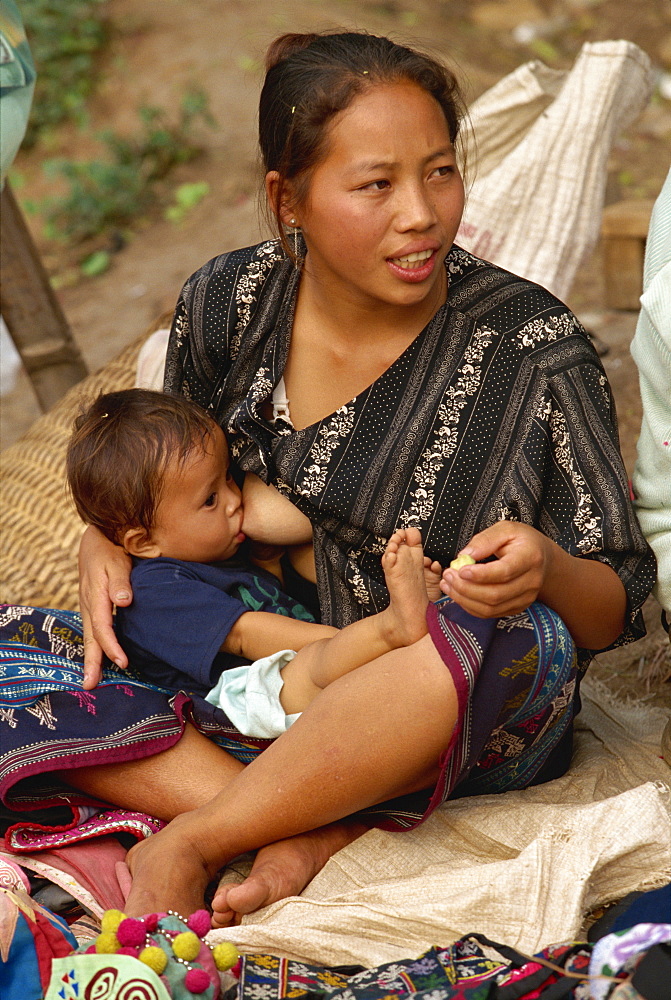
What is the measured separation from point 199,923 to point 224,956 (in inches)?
2.9

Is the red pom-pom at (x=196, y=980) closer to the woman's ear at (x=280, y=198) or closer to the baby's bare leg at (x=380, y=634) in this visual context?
the baby's bare leg at (x=380, y=634)

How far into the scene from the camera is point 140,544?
7.07 ft

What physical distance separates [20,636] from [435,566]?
89 cm

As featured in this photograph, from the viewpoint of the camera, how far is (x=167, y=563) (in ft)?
6.88

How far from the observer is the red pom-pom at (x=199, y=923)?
5.17ft

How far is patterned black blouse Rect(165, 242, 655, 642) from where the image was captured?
1.83m

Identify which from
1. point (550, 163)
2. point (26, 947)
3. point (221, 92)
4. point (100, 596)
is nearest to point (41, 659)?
point (100, 596)

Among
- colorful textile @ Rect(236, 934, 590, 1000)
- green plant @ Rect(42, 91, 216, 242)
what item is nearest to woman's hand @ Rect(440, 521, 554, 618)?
colorful textile @ Rect(236, 934, 590, 1000)

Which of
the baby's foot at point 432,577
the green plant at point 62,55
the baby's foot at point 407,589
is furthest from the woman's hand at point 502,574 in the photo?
the green plant at point 62,55

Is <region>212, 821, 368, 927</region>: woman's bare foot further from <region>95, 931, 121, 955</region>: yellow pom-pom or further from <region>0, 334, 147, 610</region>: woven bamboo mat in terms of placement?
<region>0, 334, 147, 610</region>: woven bamboo mat

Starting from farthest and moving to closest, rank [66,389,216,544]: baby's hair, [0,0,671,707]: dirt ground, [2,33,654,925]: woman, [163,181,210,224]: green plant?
[163,181,210,224]: green plant, [0,0,671,707]: dirt ground, [66,389,216,544]: baby's hair, [2,33,654,925]: woman

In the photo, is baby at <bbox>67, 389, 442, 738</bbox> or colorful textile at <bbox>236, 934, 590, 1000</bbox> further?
baby at <bbox>67, 389, 442, 738</bbox>

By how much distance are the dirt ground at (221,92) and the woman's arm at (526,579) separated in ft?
10.0

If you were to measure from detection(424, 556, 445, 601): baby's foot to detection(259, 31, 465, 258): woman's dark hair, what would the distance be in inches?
27.8
